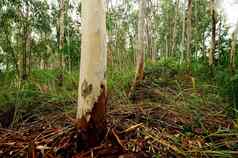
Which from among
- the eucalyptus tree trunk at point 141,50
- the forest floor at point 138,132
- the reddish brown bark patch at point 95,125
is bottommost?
the forest floor at point 138,132

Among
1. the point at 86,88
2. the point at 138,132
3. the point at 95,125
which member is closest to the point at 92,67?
the point at 86,88

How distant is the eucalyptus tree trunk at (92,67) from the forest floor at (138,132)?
0.48 feet

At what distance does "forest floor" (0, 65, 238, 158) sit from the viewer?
1.99 metres

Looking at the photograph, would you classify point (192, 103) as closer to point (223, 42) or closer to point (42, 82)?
point (42, 82)

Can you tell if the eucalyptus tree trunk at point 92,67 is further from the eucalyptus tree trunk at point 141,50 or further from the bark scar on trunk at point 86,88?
the eucalyptus tree trunk at point 141,50

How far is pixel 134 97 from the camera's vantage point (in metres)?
4.07

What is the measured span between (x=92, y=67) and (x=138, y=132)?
670 millimetres

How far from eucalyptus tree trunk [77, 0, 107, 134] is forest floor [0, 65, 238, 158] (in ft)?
0.48

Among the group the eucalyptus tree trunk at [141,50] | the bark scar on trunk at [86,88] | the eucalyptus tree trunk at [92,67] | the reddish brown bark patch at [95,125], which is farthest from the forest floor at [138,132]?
the eucalyptus tree trunk at [141,50]

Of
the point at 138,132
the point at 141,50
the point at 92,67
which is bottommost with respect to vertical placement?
the point at 138,132

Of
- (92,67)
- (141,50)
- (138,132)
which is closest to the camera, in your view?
(92,67)

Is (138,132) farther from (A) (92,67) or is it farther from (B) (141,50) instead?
(B) (141,50)

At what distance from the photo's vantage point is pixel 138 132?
224 centimetres

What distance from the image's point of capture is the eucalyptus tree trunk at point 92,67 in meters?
2.01
